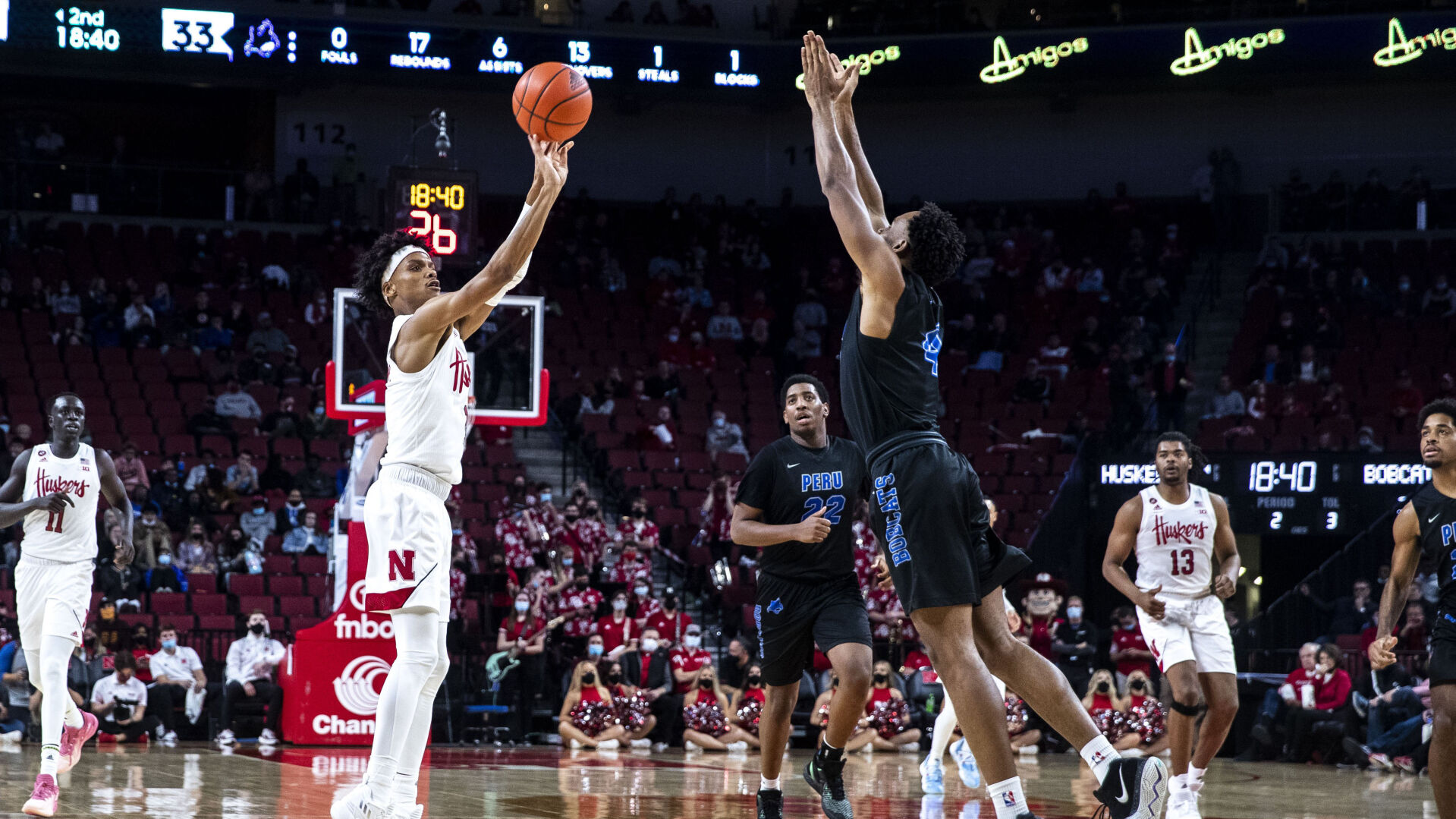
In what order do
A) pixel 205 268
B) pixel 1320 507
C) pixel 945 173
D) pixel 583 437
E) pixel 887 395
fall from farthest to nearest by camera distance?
pixel 945 173 → pixel 205 268 → pixel 583 437 → pixel 1320 507 → pixel 887 395

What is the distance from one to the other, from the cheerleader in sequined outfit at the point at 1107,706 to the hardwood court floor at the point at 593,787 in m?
0.91

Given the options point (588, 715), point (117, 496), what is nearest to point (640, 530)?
point (588, 715)

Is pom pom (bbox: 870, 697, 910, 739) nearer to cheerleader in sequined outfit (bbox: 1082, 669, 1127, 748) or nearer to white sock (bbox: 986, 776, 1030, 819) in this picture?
cheerleader in sequined outfit (bbox: 1082, 669, 1127, 748)

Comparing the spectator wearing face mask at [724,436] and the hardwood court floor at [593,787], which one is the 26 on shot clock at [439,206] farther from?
the spectator wearing face mask at [724,436]

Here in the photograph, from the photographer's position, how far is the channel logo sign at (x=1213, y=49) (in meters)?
23.4

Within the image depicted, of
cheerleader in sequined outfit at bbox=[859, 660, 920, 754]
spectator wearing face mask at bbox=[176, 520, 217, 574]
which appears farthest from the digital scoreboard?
spectator wearing face mask at bbox=[176, 520, 217, 574]

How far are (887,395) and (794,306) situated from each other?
64.8ft

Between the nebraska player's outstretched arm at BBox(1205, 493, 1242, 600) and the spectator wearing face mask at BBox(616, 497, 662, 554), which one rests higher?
the spectator wearing face mask at BBox(616, 497, 662, 554)

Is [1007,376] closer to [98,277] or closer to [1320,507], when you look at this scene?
[1320,507]

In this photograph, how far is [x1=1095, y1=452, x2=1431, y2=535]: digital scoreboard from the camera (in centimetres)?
1648

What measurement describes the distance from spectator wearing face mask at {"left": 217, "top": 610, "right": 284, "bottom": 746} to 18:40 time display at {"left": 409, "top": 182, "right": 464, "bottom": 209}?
13.7 ft

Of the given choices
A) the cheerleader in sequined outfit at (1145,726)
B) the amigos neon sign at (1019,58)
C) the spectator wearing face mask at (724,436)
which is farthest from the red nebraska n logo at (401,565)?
the amigos neon sign at (1019,58)

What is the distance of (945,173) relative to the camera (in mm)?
27609

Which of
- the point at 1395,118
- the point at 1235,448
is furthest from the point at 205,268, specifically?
the point at 1395,118
